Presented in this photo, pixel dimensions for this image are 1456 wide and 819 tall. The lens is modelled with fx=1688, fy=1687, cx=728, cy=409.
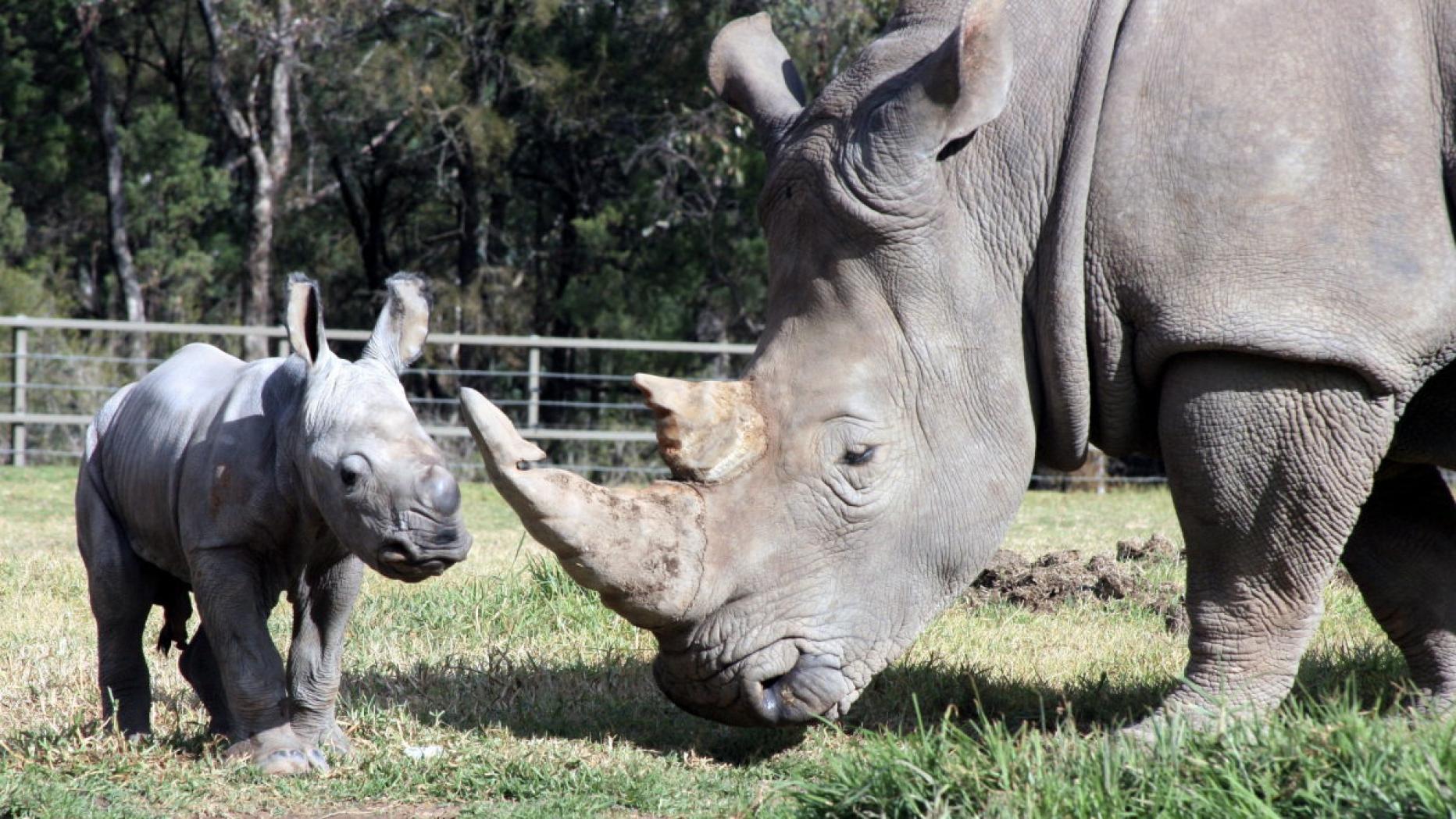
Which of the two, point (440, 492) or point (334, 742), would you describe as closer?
point (440, 492)

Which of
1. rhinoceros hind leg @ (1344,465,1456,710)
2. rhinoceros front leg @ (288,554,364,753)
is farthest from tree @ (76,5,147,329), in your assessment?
rhinoceros hind leg @ (1344,465,1456,710)

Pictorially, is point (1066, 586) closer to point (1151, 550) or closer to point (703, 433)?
point (1151, 550)

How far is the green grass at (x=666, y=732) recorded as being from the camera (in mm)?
3400

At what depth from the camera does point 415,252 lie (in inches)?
1014

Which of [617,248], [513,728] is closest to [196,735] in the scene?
[513,728]

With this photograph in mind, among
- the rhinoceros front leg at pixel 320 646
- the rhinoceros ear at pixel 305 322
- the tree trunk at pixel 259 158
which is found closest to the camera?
the rhinoceros ear at pixel 305 322

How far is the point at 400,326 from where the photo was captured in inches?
180

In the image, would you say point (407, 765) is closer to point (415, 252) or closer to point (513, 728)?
point (513, 728)

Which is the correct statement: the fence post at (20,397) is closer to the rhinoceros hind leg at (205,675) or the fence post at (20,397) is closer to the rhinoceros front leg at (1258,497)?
the rhinoceros hind leg at (205,675)

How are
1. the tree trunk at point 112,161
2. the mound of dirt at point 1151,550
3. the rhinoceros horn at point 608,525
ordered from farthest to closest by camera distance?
the tree trunk at point 112,161, the mound of dirt at point 1151,550, the rhinoceros horn at point 608,525

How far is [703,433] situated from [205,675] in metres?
1.71

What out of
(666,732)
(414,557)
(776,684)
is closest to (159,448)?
(414,557)

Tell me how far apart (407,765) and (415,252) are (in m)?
21.9

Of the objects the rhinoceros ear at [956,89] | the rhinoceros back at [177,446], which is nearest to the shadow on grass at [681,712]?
the rhinoceros back at [177,446]
